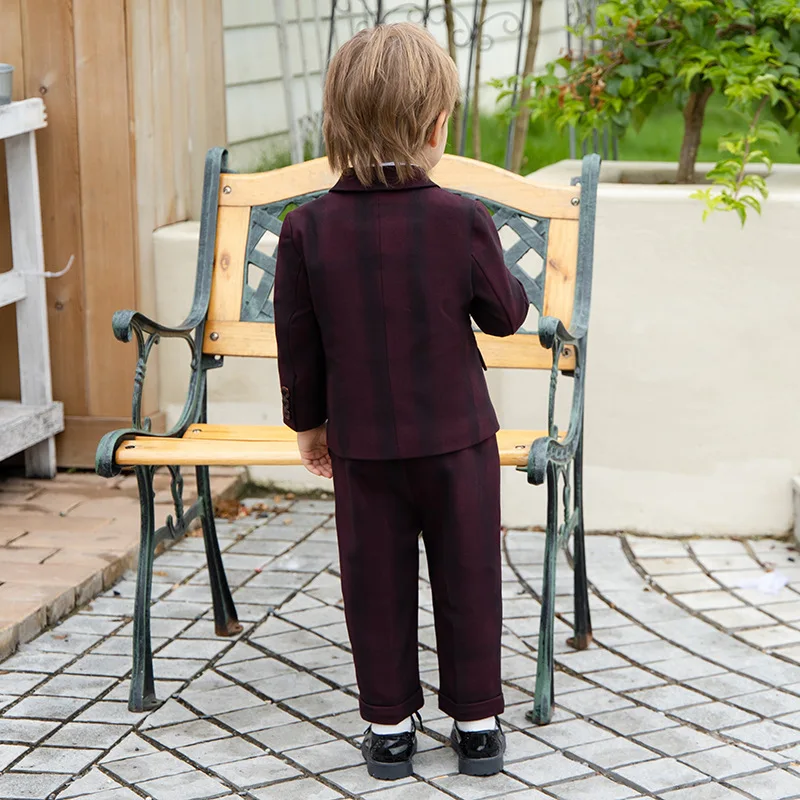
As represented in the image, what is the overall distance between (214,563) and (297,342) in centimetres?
107

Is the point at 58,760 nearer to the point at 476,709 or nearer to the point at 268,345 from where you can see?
the point at 476,709

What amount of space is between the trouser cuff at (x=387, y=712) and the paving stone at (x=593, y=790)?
34 centimetres

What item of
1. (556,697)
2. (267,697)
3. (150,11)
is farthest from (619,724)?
(150,11)

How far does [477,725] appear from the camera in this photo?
108 inches

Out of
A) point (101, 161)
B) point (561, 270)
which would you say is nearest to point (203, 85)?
point (101, 161)

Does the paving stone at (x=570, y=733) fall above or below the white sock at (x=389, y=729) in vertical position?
below

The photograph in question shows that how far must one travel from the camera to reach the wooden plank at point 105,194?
14.3 ft

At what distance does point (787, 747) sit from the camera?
9.35ft

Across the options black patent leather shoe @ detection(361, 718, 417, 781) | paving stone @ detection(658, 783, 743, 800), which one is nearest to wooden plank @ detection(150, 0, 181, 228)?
black patent leather shoe @ detection(361, 718, 417, 781)

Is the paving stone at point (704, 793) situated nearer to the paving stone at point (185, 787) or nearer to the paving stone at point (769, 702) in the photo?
the paving stone at point (769, 702)

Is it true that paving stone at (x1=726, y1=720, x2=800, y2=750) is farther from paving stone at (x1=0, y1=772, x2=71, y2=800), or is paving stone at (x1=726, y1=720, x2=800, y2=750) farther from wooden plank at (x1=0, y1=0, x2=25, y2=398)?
wooden plank at (x1=0, y1=0, x2=25, y2=398)

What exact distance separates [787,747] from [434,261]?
136 centimetres

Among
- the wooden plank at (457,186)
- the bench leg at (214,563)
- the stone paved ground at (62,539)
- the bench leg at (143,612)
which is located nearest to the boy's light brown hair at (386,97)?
the wooden plank at (457,186)

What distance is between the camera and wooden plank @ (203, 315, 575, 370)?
3340 millimetres
